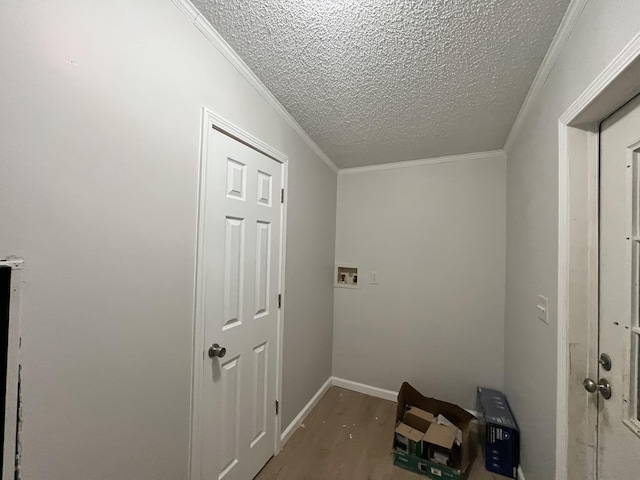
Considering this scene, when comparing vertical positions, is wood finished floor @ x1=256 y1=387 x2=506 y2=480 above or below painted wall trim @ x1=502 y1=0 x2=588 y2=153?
below

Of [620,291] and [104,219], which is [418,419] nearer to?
[620,291]

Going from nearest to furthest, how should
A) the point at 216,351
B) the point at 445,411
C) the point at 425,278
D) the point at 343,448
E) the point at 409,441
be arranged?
the point at 216,351 → the point at 409,441 → the point at 343,448 → the point at 445,411 → the point at 425,278

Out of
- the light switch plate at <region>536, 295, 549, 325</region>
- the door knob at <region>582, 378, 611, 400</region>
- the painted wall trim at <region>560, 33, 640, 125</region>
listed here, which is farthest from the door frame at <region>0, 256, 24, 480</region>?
the light switch plate at <region>536, 295, 549, 325</region>

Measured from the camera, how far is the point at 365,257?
2.61 meters

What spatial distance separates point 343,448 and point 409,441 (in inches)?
18.7

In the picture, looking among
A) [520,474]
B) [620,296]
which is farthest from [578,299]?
[520,474]

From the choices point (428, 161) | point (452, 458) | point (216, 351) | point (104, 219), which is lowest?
point (452, 458)

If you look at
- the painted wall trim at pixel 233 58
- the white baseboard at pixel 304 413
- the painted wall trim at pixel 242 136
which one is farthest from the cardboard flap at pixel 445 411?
the painted wall trim at pixel 233 58

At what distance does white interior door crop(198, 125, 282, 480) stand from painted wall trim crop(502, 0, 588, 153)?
1492 mm

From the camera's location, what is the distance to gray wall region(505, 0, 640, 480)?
31.9 inches

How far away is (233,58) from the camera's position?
4.07ft

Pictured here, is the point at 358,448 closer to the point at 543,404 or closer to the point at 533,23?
the point at 543,404

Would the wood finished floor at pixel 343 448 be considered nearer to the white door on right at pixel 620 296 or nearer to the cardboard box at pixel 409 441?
the cardboard box at pixel 409 441

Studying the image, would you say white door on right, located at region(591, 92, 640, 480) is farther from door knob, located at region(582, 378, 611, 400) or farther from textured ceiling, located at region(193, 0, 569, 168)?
textured ceiling, located at region(193, 0, 569, 168)
